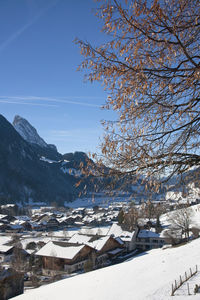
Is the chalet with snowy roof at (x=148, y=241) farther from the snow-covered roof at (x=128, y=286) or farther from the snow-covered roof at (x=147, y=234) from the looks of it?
the snow-covered roof at (x=128, y=286)

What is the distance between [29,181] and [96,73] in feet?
535

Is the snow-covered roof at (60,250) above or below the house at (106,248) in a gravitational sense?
above

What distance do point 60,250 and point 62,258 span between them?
66.7 inches

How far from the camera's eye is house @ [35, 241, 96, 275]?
89.5ft

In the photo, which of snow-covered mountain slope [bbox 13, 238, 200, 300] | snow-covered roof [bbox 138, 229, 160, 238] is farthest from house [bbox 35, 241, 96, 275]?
snow-covered roof [bbox 138, 229, 160, 238]

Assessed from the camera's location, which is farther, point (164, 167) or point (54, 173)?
point (54, 173)

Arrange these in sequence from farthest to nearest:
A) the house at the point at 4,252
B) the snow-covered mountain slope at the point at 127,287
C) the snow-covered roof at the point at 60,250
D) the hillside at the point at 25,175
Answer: the hillside at the point at 25,175, the house at the point at 4,252, the snow-covered roof at the point at 60,250, the snow-covered mountain slope at the point at 127,287

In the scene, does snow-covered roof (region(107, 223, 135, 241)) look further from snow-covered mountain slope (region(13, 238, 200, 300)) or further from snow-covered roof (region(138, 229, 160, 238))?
snow-covered mountain slope (region(13, 238, 200, 300))

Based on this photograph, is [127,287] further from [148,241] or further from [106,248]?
[148,241]

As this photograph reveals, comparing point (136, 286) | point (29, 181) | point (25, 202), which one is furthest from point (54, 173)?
point (136, 286)

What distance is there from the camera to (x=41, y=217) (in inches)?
3226

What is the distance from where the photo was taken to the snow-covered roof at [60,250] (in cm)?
2781

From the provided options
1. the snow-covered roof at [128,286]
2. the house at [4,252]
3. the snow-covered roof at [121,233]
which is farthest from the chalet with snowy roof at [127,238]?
the snow-covered roof at [128,286]

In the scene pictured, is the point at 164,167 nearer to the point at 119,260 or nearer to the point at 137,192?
the point at 137,192
